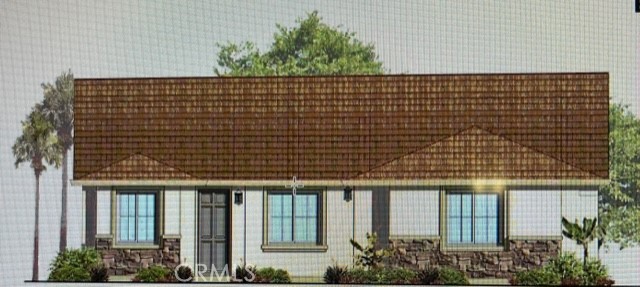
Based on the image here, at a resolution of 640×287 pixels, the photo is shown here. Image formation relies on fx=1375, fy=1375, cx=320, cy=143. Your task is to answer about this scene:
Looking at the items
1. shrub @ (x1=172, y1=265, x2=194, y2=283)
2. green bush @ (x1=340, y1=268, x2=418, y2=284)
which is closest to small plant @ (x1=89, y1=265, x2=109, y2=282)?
shrub @ (x1=172, y1=265, x2=194, y2=283)

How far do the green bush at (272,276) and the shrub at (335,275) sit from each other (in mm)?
720

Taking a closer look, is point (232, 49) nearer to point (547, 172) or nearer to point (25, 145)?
point (25, 145)

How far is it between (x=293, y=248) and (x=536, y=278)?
447cm

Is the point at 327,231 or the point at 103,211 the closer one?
the point at 327,231

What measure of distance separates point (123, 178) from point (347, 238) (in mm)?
4371

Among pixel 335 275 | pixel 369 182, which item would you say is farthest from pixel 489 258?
pixel 335 275

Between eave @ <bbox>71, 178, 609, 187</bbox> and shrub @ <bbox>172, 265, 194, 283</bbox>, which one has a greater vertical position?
eave @ <bbox>71, 178, 609, 187</bbox>

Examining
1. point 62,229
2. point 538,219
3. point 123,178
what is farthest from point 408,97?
point 62,229

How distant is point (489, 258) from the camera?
979 inches

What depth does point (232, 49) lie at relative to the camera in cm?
3338

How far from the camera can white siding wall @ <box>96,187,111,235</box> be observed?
25.7m
